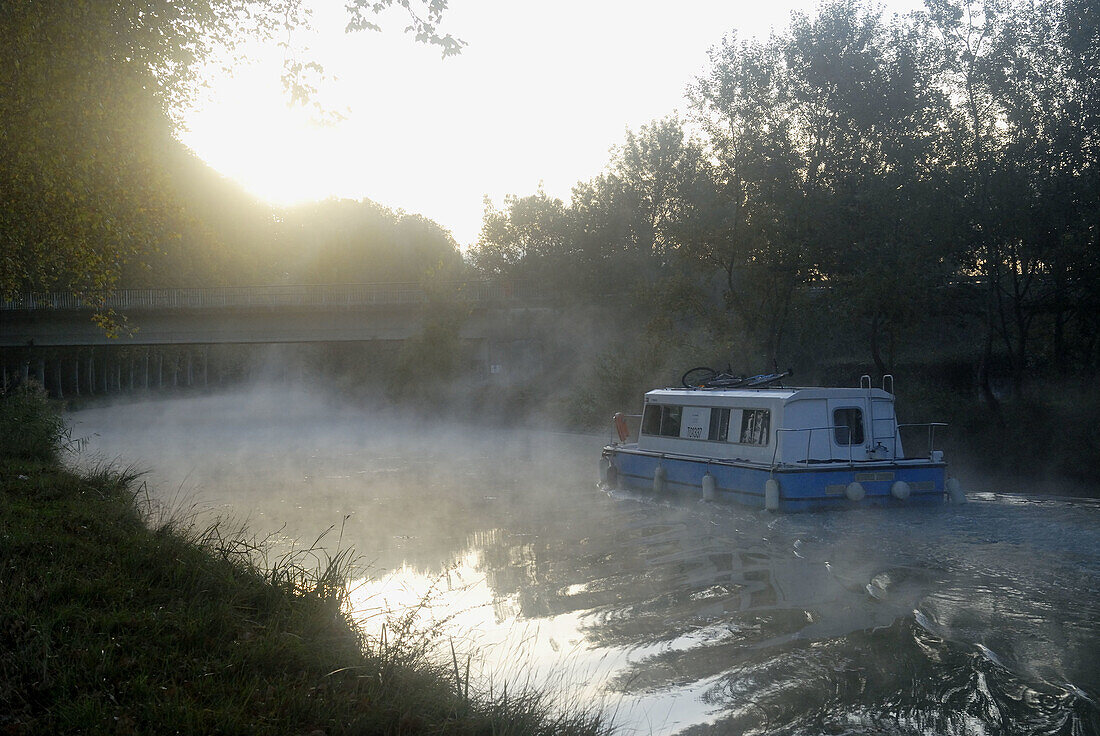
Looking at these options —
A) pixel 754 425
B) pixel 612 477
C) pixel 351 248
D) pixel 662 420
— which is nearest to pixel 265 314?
pixel 612 477

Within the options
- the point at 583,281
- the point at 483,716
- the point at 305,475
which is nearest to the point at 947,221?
the point at 305,475

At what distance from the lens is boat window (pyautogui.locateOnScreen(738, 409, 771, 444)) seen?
17219 millimetres

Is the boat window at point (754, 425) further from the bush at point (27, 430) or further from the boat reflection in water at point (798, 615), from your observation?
the bush at point (27, 430)

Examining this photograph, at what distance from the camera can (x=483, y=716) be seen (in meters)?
5.55

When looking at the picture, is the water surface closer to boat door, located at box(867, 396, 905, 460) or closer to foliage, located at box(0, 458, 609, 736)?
foliage, located at box(0, 458, 609, 736)

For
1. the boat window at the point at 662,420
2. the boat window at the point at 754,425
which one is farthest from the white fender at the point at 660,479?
the boat window at the point at 754,425

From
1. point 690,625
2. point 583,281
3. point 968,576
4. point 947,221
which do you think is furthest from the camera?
point 583,281

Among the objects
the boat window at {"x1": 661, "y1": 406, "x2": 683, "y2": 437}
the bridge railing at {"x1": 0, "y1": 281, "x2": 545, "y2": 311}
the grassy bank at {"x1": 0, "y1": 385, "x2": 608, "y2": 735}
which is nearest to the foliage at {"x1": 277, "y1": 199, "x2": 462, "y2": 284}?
the bridge railing at {"x1": 0, "y1": 281, "x2": 545, "y2": 311}

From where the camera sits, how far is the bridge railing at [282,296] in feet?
141

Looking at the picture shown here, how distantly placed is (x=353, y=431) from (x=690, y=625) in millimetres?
32388

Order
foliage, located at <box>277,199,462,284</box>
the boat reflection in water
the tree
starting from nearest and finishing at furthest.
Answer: the boat reflection in water
the tree
foliage, located at <box>277,199,462,284</box>

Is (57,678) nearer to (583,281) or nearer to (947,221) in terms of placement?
(947,221)

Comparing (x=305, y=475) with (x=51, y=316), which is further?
(x=51, y=316)

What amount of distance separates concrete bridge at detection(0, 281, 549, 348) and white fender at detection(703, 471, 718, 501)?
3063 cm
